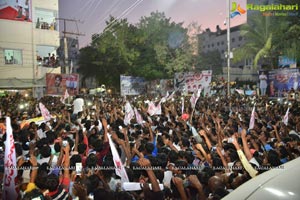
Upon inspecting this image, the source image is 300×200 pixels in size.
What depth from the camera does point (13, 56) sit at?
84.3ft

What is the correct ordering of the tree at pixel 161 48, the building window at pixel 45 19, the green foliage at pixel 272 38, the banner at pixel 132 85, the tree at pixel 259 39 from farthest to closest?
the tree at pixel 161 48
the building window at pixel 45 19
the banner at pixel 132 85
the tree at pixel 259 39
the green foliage at pixel 272 38

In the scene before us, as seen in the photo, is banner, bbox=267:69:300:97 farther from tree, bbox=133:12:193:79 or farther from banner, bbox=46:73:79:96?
banner, bbox=46:73:79:96

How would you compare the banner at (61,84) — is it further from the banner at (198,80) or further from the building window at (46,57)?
the building window at (46,57)

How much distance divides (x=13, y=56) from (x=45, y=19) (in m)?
5.19

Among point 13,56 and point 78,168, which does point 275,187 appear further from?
point 13,56

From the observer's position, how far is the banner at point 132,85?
2670cm

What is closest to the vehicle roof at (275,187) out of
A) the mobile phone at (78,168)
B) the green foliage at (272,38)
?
the mobile phone at (78,168)

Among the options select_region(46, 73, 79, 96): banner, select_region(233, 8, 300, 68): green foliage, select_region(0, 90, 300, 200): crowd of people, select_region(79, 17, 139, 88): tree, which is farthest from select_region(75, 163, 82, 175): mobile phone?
select_region(79, 17, 139, 88): tree

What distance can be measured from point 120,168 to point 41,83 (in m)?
24.1

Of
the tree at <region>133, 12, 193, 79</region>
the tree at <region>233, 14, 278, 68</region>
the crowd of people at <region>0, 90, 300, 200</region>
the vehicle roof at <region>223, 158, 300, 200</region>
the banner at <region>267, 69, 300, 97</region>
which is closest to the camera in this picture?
the vehicle roof at <region>223, 158, 300, 200</region>

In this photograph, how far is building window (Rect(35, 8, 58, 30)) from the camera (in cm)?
2777

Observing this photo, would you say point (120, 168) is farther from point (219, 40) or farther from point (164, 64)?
point (219, 40)

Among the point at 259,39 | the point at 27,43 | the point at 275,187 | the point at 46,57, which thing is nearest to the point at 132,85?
the point at 46,57

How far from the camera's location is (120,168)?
3906mm
